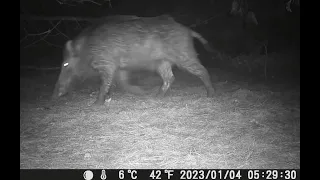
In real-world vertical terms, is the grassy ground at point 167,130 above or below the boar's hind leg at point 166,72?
above

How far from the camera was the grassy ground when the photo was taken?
442 centimetres

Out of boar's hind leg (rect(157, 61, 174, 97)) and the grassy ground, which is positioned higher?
the grassy ground

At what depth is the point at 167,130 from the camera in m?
5.49

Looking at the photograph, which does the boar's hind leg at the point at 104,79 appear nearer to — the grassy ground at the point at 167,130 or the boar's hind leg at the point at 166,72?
the grassy ground at the point at 167,130

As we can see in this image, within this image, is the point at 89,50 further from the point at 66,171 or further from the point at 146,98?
the point at 66,171

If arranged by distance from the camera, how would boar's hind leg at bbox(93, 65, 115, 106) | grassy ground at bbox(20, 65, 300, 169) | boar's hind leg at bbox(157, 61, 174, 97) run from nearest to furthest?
grassy ground at bbox(20, 65, 300, 169) < boar's hind leg at bbox(93, 65, 115, 106) < boar's hind leg at bbox(157, 61, 174, 97)

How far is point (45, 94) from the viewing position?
840 cm

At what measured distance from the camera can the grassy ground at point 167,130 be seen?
4.42m

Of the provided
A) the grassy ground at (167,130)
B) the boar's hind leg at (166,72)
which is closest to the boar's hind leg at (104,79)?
the grassy ground at (167,130)

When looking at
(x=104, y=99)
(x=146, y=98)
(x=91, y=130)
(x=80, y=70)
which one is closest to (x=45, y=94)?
(x=80, y=70)

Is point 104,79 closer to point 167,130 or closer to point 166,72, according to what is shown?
point 166,72

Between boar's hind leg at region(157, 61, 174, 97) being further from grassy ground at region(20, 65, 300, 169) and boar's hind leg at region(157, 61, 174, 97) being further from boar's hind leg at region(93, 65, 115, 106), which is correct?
boar's hind leg at region(93, 65, 115, 106)

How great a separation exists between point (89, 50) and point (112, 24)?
31.7 inches

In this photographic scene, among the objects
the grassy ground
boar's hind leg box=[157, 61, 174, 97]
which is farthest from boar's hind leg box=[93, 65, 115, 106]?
boar's hind leg box=[157, 61, 174, 97]
